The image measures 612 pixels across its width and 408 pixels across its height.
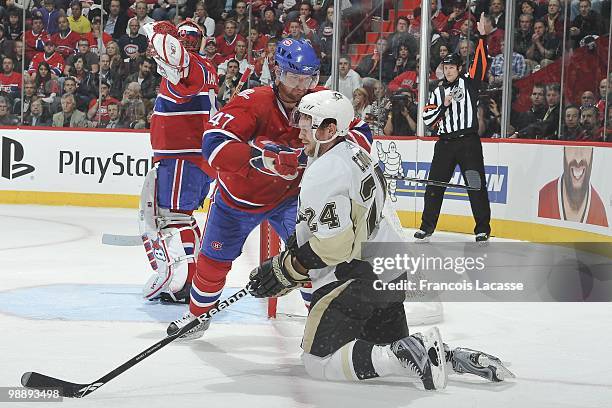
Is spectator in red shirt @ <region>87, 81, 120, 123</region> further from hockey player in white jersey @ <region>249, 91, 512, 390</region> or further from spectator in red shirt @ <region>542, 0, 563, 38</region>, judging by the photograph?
hockey player in white jersey @ <region>249, 91, 512, 390</region>

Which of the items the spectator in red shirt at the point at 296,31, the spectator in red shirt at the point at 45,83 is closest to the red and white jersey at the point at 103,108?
the spectator in red shirt at the point at 45,83

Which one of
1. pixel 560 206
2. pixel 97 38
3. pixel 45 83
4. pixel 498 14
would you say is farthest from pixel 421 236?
pixel 45 83

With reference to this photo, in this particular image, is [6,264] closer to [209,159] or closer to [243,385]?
[209,159]

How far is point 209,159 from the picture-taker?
392 cm

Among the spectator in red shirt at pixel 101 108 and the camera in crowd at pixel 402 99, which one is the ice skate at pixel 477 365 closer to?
the camera in crowd at pixel 402 99

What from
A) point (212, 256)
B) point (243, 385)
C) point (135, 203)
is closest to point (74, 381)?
point (243, 385)

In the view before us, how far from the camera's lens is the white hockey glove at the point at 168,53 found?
4.67 m

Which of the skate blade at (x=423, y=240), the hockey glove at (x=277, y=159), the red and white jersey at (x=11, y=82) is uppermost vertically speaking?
the red and white jersey at (x=11, y=82)

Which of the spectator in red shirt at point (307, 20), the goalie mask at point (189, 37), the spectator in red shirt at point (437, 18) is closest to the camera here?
the goalie mask at point (189, 37)

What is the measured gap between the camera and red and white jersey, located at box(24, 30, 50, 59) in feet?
35.3

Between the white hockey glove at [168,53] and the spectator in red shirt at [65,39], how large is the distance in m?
6.25

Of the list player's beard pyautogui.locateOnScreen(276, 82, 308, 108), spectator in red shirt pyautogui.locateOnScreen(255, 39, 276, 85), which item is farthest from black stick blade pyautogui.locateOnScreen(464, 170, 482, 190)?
spectator in red shirt pyautogui.locateOnScreen(255, 39, 276, 85)

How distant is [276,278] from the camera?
3.30m

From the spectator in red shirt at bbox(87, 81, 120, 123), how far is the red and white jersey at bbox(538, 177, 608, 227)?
14.4ft
